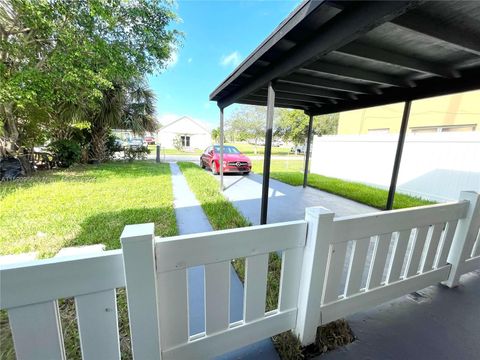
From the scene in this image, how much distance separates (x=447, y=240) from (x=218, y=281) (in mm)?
2177

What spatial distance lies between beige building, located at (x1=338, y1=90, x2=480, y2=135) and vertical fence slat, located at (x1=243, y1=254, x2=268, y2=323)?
10.2m

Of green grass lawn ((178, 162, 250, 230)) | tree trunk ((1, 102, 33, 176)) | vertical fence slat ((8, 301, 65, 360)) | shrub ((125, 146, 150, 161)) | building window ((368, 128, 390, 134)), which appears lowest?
green grass lawn ((178, 162, 250, 230))

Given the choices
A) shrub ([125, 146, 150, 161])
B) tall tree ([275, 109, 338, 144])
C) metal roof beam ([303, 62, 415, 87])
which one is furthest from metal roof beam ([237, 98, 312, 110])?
shrub ([125, 146, 150, 161])

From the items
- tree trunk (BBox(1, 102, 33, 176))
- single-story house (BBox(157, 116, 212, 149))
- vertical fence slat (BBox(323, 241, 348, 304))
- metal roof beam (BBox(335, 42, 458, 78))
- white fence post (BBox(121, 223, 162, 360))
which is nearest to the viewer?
white fence post (BBox(121, 223, 162, 360))

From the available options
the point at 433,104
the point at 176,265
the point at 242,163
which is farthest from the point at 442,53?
the point at 433,104

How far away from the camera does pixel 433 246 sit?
190 centimetres

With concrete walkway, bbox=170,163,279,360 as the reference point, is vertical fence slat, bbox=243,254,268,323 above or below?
above

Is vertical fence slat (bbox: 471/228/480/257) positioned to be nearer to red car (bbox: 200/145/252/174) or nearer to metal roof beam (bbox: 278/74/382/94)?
metal roof beam (bbox: 278/74/382/94)

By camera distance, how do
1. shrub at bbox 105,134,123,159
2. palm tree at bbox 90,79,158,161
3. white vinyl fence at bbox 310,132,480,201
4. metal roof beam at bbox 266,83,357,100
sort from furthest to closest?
shrub at bbox 105,134,123,159
palm tree at bbox 90,79,158,161
white vinyl fence at bbox 310,132,480,201
metal roof beam at bbox 266,83,357,100

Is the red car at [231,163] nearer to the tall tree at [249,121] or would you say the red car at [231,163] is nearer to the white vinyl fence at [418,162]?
the white vinyl fence at [418,162]

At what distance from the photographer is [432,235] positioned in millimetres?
1855

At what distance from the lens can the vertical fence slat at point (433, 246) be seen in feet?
6.10

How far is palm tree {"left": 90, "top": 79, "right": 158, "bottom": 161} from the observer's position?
9.38 metres

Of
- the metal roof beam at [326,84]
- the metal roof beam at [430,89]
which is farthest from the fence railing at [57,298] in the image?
the metal roof beam at [430,89]
